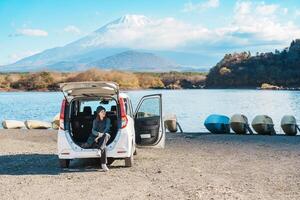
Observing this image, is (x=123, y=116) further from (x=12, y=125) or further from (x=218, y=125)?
(x=12, y=125)

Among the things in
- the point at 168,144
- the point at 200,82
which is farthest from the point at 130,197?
the point at 200,82

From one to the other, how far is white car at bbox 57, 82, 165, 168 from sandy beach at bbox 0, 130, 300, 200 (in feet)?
1.45

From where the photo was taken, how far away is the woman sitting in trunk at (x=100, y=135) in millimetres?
12156

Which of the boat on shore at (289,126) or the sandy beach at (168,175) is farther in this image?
the boat on shore at (289,126)

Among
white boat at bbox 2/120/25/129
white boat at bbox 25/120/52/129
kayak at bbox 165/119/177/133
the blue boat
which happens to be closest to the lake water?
kayak at bbox 165/119/177/133

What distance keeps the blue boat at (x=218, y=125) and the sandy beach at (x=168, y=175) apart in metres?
7.61

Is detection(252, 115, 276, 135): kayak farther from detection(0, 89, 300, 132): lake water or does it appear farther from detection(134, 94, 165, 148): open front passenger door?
detection(134, 94, 165, 148): open front passenger door

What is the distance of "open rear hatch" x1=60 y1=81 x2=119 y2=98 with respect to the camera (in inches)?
478

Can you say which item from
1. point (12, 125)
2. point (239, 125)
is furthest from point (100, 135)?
point (12, 125)

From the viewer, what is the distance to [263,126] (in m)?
25.1

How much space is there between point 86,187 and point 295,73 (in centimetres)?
9879

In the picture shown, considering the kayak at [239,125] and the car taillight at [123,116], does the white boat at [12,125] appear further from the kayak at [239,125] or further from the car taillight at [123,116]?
the car taillight at [123,116]

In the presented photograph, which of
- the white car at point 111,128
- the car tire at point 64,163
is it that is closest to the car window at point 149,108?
the white car at point 111,128

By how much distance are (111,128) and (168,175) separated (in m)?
2.09
